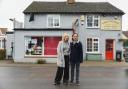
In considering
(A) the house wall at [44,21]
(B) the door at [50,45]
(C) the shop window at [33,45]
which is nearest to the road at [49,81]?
(B) the door at [50,45]

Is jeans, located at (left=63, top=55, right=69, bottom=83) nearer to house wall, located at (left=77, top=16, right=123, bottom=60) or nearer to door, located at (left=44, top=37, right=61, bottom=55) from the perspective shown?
door, located at (left=44, top=37, right=61, bottom=55)

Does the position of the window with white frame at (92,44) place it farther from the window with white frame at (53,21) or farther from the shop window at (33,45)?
the shop window at (33,45)

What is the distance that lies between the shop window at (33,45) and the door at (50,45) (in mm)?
447

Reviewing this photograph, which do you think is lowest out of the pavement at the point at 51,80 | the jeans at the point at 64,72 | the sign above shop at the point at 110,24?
the pavement at the point at 51,80

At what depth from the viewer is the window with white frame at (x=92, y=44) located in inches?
1692

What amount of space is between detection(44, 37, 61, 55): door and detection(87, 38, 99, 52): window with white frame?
202 inches

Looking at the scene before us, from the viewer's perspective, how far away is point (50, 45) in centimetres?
3881

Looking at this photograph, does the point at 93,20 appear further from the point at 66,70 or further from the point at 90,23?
the point at 66,70

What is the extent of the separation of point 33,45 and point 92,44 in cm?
716

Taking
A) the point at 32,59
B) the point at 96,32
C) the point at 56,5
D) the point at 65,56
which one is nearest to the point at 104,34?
the point at 96,32

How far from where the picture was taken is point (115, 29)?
4328 centimetres

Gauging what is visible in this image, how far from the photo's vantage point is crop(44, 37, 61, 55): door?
38506 millimetres

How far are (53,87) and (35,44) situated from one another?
24147 mm

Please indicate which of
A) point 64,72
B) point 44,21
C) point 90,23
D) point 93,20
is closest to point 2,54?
point 44,21
